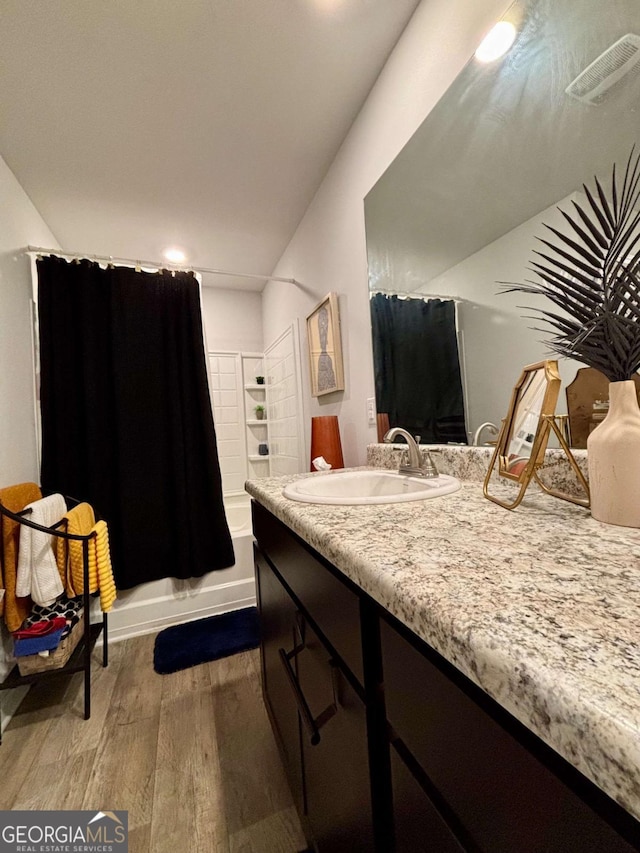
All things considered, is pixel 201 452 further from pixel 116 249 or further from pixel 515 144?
pixel 515 144

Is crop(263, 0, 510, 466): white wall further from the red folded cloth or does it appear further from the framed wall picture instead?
the red folded cloth

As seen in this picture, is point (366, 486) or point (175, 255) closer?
point (366, 486)

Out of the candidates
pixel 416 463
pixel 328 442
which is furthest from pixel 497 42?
pixel 328 442

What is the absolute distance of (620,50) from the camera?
0.64 m

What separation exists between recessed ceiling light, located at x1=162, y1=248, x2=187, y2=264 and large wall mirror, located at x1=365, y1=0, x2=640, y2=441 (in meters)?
1.74

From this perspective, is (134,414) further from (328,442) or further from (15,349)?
(328,442)

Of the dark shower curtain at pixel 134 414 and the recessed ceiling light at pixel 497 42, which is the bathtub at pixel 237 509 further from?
the recessed ceiling light at pixel 497 42

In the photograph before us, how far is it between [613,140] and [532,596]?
85 cm

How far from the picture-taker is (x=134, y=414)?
195cm

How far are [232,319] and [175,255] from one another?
0.80m

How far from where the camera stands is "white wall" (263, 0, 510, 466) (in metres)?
1.04

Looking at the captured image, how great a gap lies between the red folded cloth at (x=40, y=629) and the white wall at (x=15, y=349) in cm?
19

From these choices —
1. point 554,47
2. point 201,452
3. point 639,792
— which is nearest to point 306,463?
point 201,452

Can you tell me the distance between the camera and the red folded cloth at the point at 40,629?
122 centimetres
